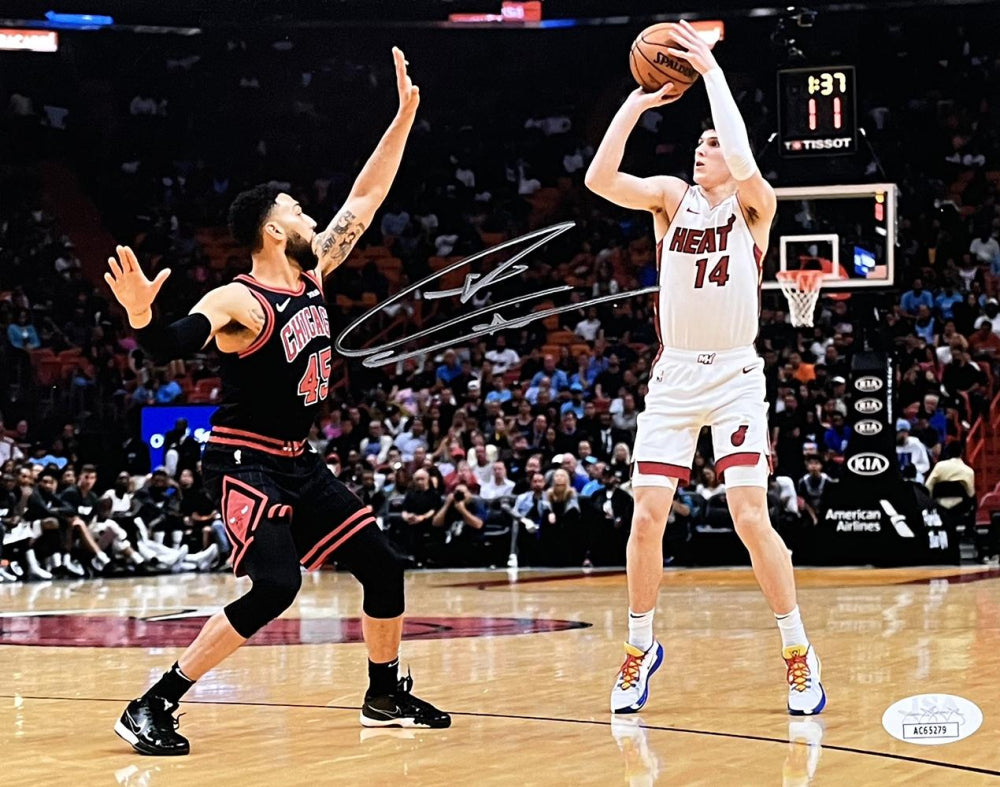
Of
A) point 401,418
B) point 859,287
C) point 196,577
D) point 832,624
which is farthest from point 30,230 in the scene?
point 832,624

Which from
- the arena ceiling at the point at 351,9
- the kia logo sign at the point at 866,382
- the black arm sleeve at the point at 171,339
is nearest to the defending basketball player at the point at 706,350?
the black arm sleeve at the point at 171,339

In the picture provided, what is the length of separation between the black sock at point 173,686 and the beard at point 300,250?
1.56 m

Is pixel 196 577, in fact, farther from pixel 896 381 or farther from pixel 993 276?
pixel 993 276

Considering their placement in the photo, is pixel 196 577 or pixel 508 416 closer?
pixel 196 577

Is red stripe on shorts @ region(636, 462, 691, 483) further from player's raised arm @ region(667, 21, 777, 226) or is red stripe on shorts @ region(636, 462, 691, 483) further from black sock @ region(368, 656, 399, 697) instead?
black sock @ region(368, 656, 399, 697)

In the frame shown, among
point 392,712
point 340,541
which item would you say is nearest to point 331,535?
point 340,541

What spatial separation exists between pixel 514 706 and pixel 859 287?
11.7 meters

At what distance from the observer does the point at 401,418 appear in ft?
66.3

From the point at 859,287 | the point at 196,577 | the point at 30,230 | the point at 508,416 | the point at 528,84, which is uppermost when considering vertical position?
the point at 528,84

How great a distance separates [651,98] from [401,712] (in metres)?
2.61

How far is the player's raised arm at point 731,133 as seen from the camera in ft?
19.2

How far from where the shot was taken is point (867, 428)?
16.0 metres

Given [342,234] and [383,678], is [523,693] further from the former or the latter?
[342,234]
